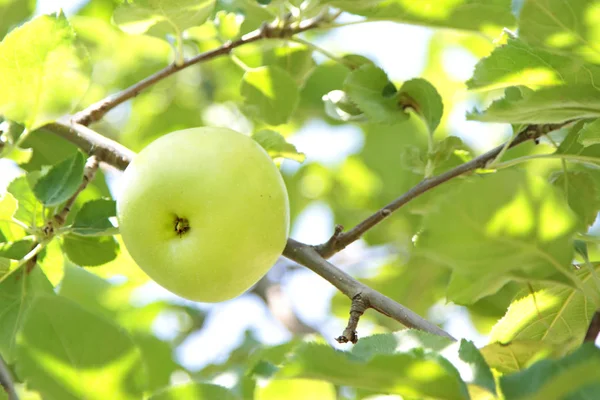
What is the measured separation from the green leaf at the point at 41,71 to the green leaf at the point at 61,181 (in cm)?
9

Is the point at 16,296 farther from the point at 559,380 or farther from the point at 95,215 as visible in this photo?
the point at 559,380

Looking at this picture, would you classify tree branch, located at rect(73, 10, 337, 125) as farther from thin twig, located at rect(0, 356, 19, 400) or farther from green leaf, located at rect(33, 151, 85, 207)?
thin twig, located at rect(0, 356, 19, 400)

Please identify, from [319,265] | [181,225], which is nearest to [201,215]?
[181,225]

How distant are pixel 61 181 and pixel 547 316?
2.68 ft

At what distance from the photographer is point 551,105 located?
3.11 ft

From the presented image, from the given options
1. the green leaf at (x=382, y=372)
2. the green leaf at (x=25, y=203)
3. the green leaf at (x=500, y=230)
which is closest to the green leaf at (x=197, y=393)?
the green leaf at (x=382, y=372)

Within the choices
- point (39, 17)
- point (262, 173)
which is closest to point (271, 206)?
point (262, 173)

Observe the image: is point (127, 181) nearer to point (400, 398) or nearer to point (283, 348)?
point (283, 348)

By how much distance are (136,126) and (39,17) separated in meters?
1.39

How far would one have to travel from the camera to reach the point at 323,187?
2.71 m

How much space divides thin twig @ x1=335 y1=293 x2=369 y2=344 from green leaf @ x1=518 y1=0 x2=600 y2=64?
1.51 ft

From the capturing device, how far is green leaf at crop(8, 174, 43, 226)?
4.17ft

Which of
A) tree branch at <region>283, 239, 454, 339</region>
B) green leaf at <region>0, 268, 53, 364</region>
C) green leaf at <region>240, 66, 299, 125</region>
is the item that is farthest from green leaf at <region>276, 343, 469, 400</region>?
green leaf at <region>240, 66, 299, 125</region>

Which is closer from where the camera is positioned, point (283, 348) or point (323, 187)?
point (283, 348)
